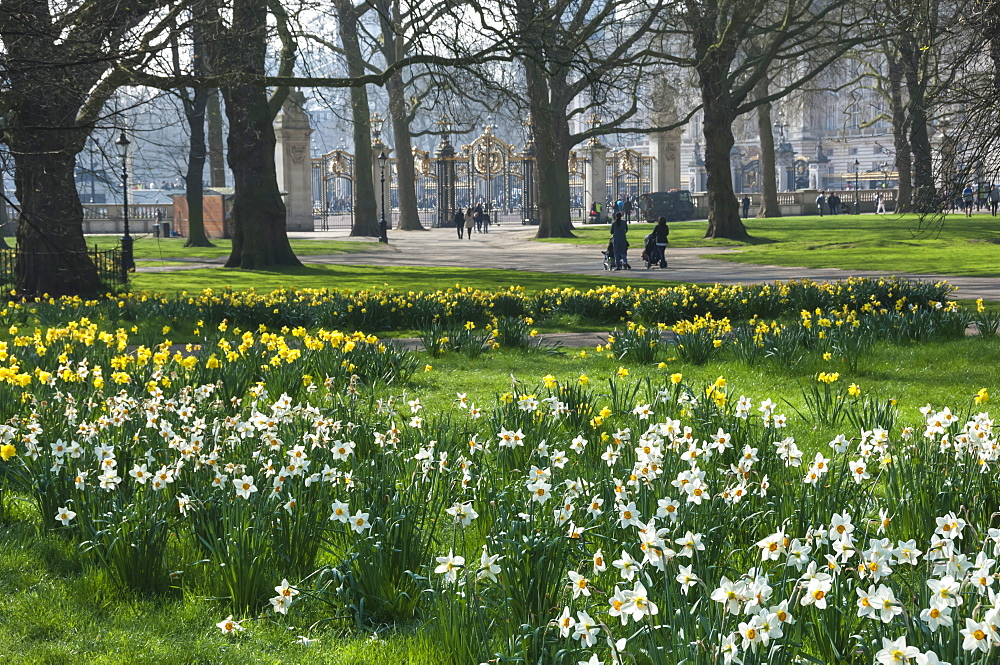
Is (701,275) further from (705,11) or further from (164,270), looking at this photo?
(164,270)

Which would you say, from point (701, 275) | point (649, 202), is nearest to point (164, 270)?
point (701, 275)

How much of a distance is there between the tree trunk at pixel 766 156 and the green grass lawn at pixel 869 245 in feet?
17.0

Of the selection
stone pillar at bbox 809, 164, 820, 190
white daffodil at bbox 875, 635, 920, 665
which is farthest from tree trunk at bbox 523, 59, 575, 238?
stone pillar at bbox 809, 164, 820, 190

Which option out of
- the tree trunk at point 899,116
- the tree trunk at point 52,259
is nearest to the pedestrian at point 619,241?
the tree trunk at point 52,259

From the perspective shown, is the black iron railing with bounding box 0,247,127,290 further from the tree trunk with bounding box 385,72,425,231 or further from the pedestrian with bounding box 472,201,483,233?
the pedestrian with bounding box 472,201,483,233

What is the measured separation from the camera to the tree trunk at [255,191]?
20.8 meters

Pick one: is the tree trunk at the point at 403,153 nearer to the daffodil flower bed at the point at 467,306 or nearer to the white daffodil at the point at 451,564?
the daffodil flower bed at the point at 467,306

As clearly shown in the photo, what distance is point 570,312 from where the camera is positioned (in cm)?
1231

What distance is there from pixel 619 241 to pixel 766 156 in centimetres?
2502

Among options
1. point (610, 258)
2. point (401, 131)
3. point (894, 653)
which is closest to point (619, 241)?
point (610, 258)

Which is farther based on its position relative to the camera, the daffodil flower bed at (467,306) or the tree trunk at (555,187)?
the tree trunk at (555,187)

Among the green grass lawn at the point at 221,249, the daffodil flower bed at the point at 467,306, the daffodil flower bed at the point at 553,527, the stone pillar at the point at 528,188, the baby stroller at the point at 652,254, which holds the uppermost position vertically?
the stone pillar at the point at 528,188

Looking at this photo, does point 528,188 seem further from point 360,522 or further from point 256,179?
point 360,522

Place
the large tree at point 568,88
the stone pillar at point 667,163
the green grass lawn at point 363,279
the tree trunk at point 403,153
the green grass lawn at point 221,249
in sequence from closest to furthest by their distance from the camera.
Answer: the green grass lawn at point 363,279, the large tree at point 568,88, the green grass lawn at point 221,249, the tree trunk at point 403,153, the stone pillar at point 667,163
